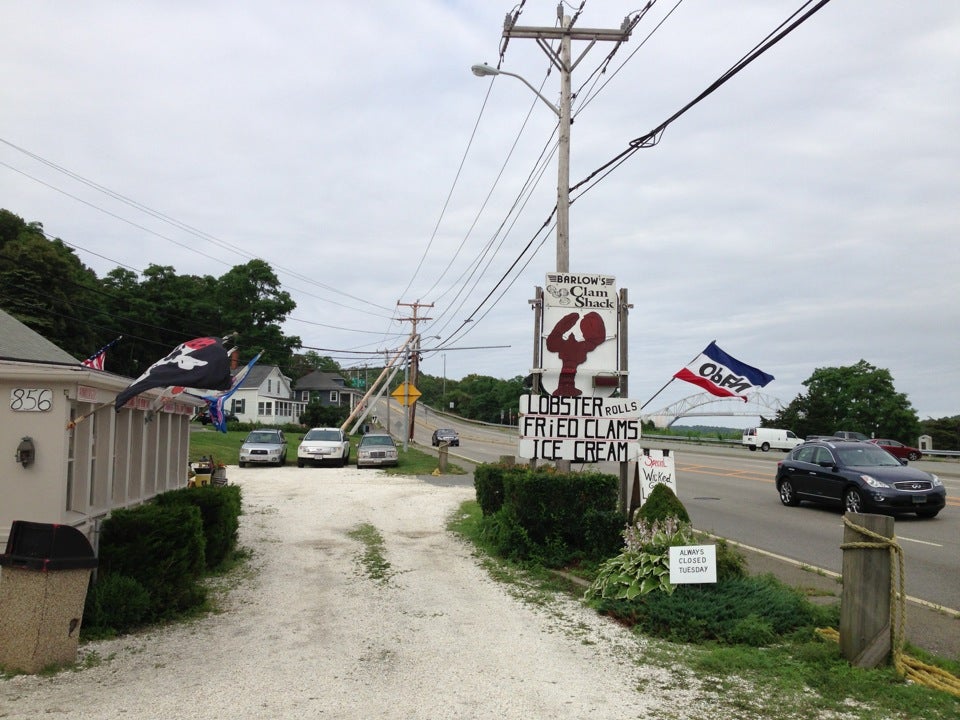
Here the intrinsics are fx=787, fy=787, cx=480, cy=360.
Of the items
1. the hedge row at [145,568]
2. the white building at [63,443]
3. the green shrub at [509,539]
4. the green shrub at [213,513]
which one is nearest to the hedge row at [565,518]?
the green shrub at [509,539]

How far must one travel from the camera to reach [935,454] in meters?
47.8

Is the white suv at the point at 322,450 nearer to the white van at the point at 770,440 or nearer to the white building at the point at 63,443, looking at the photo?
the white building at the point at 63,443

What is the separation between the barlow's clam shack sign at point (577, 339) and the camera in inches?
453

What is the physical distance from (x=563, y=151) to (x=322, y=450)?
20.6m

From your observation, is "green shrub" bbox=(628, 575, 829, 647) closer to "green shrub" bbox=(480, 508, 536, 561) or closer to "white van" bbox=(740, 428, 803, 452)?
"green shrub" bbox=(480, 508, 536, 561)

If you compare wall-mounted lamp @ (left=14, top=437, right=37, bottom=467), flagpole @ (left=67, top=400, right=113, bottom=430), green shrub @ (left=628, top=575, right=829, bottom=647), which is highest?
flagpole @ (left=67, top=400, right=113, bottom=430)

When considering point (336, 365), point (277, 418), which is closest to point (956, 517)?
point (277, 418)

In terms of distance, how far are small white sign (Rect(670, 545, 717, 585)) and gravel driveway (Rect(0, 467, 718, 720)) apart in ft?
2.71

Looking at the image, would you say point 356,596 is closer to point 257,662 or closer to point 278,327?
point 257,662

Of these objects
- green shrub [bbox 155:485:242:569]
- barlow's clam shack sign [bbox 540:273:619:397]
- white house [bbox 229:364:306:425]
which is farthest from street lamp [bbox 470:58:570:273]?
white house [bbox 229:364:306:425]

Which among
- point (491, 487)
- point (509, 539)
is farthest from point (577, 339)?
point (491, 487)

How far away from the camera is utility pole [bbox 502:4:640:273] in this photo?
1400 centimetres

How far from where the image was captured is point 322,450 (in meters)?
31.8

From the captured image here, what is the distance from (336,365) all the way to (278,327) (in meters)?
63.0
